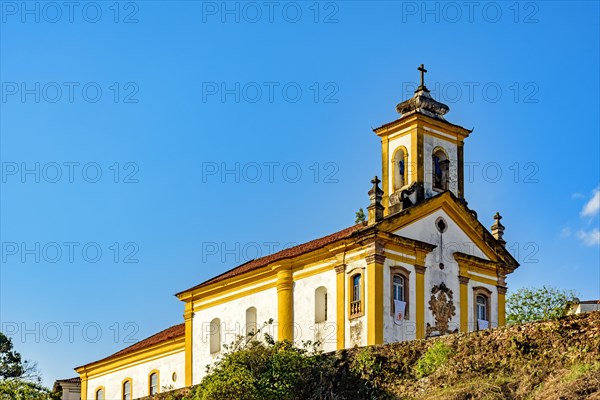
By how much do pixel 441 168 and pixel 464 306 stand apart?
5531mm

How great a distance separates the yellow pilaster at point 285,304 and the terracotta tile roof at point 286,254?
26.0 inches

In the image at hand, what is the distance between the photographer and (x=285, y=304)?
4741cm

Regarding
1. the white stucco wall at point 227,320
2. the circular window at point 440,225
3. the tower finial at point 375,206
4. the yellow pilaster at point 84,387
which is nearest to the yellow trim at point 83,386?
the yellow pilaster at point 84,387

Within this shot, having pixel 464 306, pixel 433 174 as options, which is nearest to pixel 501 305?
pixel 464 306

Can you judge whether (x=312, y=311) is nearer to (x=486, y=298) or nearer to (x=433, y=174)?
(x=486, y=298)

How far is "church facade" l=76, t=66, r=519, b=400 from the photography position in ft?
147

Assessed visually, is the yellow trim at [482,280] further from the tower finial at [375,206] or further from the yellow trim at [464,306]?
the tower finial at [375,206]

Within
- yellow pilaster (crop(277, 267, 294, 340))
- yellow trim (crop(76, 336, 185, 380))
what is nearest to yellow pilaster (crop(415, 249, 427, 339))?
yellow pilaster (crop(277, 267, 294, 340))

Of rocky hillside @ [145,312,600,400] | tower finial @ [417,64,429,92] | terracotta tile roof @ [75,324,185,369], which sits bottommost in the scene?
rocky hillside @ [145,312,600,400]

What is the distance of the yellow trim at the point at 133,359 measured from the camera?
54844 mm

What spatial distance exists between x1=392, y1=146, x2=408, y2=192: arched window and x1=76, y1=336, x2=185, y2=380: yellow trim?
487 inches

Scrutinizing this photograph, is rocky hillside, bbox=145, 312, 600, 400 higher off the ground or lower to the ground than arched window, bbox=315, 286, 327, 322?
lower

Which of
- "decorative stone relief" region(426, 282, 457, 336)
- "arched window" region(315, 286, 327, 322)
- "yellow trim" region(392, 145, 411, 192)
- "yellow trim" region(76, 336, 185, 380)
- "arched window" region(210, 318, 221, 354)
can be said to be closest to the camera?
"decorative stone relief" region(426, 282, 457, 336)

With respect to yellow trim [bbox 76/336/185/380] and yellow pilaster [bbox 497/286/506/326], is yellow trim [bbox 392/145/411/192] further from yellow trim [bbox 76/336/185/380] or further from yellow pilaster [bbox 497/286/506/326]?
yellow trim [bbox 76/336/185/380]
